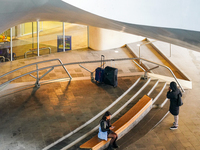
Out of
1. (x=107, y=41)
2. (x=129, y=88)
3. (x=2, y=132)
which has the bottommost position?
(x=2, y=132)

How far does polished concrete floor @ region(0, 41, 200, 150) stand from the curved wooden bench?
53cm

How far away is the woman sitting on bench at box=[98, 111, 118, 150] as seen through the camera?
696 centimetres

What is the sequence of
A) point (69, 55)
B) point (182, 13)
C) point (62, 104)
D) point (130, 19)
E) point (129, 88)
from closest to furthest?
point (182, 13) < point (130, 19) < point (62, 104) < point (129, 88) < point (69, 55)

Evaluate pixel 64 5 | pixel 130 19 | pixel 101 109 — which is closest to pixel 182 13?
pixel 130 19

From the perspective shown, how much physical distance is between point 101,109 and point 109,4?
11.2ft

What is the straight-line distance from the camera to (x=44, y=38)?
1666 centimetres

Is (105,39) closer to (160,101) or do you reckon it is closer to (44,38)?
(44,38)

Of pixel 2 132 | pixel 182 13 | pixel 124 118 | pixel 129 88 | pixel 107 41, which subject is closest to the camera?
pixel 182 13

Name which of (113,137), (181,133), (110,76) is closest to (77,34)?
(110,76)

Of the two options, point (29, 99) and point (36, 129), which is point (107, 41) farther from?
point (36, 129)

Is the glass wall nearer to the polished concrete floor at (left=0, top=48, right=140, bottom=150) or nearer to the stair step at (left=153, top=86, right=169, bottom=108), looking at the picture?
the polished concrete floor at (left=0, top=48, right=140, bottom=150)

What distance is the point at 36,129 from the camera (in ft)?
25.1

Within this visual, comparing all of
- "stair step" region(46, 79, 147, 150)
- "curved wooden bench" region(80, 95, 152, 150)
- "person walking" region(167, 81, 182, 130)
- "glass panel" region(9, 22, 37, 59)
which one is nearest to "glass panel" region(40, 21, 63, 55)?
"glass panel" region(9, 22, 37, 59)

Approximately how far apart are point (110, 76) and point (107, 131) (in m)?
3.34
